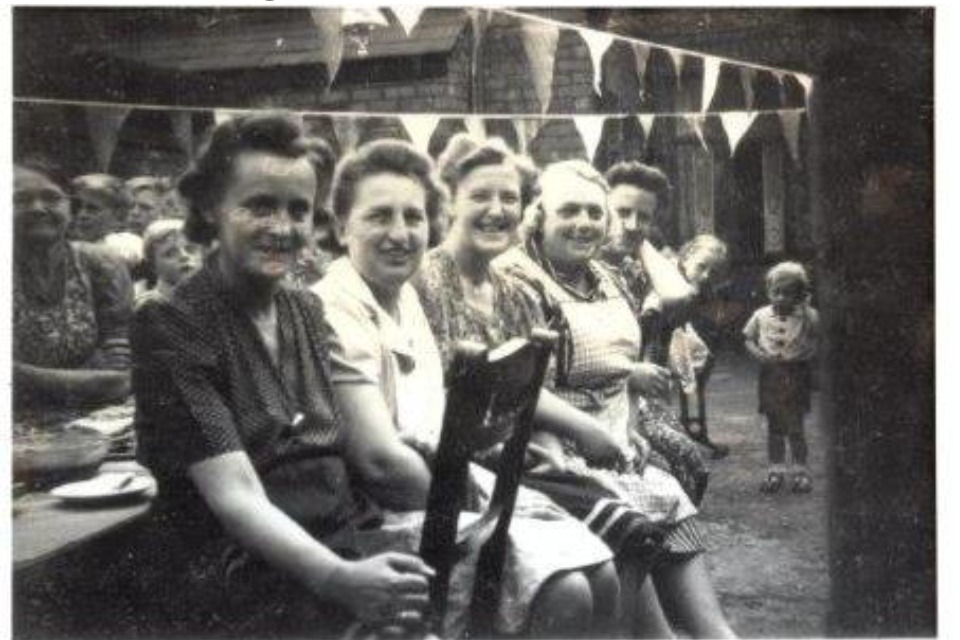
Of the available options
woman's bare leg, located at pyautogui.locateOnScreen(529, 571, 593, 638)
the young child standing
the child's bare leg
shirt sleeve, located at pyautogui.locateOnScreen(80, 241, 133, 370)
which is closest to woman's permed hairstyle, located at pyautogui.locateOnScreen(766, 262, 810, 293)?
the young child standing

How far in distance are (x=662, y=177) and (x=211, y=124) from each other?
159 cm

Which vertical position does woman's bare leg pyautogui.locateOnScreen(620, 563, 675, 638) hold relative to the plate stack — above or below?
below

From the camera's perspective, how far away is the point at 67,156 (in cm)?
367

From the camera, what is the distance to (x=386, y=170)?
3.73 m

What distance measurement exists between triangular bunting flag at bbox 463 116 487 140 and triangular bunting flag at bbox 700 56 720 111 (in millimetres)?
814

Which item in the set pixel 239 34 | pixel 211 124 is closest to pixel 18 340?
pixel 211 124

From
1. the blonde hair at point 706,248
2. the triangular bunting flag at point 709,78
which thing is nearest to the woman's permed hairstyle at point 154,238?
the blonde hair at point 706,248

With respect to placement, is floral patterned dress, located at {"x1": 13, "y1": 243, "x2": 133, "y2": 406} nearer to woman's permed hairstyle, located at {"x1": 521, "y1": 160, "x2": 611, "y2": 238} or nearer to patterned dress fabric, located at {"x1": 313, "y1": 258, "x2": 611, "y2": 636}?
patterned dress fabric, located at {"x1": 313, "y1": 258, "x2": 611, "y2": 636}

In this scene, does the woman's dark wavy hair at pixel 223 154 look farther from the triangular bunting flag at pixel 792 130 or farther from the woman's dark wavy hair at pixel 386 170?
the triangular bunting flag at pixel 792 130

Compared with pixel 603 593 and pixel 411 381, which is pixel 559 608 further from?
pixel 411 381

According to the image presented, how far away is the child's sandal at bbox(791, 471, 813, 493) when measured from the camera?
411 cm

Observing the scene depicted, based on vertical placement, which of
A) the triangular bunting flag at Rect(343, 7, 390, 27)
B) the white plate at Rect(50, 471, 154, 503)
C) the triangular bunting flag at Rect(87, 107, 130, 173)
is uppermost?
the triangular bunting flag at Rect(343, 7, 390, 27)

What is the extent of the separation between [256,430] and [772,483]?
1882 mm

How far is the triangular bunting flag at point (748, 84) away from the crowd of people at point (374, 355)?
A: 45cm
